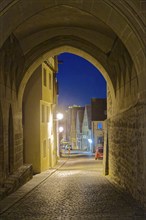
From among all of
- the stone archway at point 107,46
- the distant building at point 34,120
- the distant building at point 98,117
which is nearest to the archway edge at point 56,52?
the stone archway at point 107,46

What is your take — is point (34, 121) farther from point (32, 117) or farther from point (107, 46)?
point (107, 46)

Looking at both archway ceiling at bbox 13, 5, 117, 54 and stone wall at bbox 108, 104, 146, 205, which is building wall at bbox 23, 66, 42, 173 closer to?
archway ceiling at bbox 13, 5, 117, 54

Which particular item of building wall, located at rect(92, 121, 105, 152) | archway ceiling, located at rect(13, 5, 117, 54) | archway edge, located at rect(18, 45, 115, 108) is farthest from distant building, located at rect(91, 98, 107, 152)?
archway ceiling, located at rect(13, 5, 117, 54)

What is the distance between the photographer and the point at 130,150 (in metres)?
10.4

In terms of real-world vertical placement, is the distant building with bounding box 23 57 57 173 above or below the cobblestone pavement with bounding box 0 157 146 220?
above

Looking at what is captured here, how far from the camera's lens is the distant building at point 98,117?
44.8 m

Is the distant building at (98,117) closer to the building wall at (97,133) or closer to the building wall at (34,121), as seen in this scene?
the building wall at (97,133)

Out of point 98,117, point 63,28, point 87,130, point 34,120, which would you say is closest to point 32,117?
point 34,120

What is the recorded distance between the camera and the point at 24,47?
14.4 m

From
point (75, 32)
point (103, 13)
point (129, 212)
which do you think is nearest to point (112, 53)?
point (75, 32)

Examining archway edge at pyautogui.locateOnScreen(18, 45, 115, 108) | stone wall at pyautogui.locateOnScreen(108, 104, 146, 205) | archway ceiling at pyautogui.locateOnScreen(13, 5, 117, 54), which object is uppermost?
archway ceiling at pyautogui.locateOnScreen(13, 5, 117, 54)

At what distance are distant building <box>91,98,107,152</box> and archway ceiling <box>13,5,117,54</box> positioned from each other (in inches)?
1175

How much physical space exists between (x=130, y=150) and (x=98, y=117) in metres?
35.2

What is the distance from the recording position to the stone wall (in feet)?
28.3
